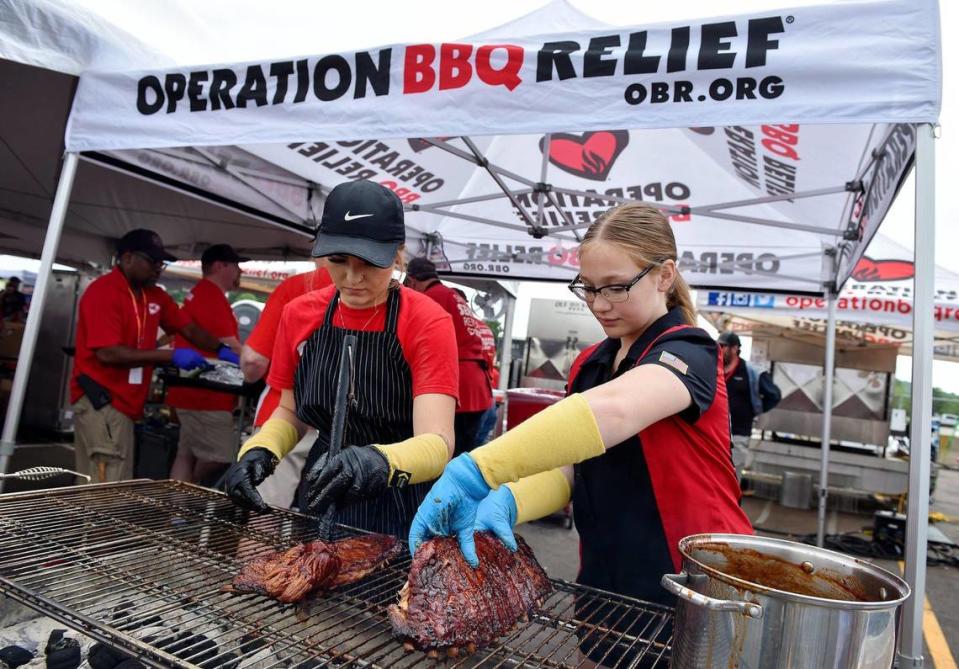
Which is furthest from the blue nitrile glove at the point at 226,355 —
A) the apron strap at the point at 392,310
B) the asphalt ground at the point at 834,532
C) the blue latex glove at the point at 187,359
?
the apron strap at the point at 392,310

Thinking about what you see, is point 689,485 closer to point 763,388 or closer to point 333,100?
point 333,100

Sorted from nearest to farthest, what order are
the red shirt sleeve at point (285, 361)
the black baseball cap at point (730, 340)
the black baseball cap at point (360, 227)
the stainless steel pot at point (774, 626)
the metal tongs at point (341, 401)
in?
the stainless steel pot at point (774, 626)
the metal tongs at point (341, 401)
the black baseball cap at point (360, 227)
the red shirt sleeve at point (285, 361)
the black baseball cap at point (730, 340)

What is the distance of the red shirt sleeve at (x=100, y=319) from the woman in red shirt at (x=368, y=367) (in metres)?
2.50

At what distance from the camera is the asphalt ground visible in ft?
16.3

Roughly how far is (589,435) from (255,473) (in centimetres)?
123

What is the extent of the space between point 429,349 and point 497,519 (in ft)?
2.32

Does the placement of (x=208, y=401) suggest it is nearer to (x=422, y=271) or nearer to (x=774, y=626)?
(x=422, y=271)

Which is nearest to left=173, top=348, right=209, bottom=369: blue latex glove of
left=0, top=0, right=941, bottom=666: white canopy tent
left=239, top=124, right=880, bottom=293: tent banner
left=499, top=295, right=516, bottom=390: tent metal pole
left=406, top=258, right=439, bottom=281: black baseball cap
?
left=0, top=0, right=941, bottom=666: white canopy tent

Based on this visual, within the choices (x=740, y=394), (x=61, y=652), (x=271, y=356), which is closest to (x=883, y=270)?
(x=740, y=394)

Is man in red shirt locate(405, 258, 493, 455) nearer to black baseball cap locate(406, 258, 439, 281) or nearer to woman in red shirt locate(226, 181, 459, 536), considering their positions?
black baseball cap locate(406, 258, 439, 281)

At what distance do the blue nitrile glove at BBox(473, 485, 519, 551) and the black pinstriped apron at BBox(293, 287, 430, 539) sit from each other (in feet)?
1.93

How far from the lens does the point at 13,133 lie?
15.9 feet

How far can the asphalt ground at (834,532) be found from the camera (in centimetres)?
496

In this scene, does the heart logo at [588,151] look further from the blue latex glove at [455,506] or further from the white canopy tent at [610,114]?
the blue latex glove at [455,506]
